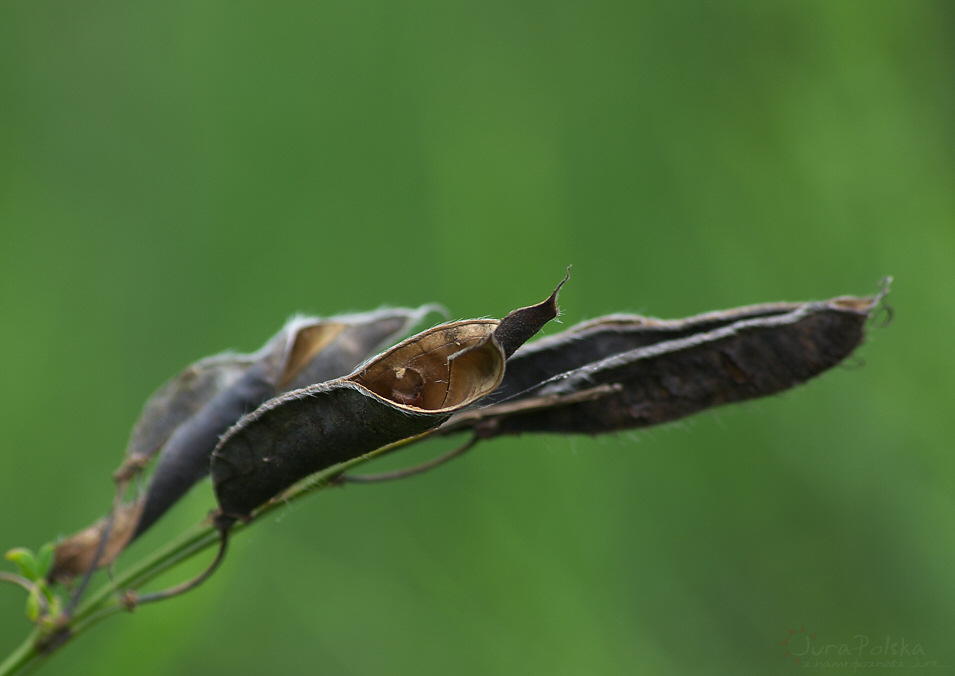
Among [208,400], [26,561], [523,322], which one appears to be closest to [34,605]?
[26,561]

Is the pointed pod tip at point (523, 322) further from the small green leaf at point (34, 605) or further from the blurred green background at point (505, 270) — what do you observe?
the blurred green background at point (505, 270)

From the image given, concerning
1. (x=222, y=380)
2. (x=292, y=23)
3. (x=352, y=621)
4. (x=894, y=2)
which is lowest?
(x=352, y=621)

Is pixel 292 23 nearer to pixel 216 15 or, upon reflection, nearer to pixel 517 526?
pixel 216 15

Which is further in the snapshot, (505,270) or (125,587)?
(505,270)

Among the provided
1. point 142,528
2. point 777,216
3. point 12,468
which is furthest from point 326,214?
point 142,528

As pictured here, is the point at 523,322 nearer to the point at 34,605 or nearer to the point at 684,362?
the point at 684,362

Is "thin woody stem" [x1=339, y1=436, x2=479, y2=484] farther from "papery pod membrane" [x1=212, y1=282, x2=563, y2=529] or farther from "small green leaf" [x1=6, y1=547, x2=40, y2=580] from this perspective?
"small green leaf" [x1=6, y1=547, x2=40, y2=580]
